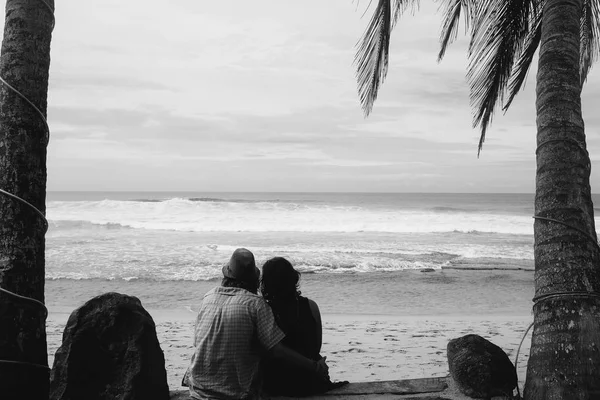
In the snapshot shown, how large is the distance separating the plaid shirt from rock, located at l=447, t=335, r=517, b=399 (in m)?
1.52

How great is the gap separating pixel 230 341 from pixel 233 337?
33mm

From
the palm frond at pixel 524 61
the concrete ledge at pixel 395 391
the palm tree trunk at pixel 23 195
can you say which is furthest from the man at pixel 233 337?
the palm frond at pixel 524 61

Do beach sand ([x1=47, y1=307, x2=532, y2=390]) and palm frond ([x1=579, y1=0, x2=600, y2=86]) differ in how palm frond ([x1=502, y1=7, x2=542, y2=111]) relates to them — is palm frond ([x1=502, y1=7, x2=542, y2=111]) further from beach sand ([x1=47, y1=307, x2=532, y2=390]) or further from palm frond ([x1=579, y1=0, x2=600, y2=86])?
beach sand ([x1=47, y1=307, x2=532, y2=390])

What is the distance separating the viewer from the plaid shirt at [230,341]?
11.5ft

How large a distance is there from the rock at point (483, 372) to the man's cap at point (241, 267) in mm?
1782

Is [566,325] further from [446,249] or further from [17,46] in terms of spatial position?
[446,249]

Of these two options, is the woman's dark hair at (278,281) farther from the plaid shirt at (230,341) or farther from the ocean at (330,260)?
the ocean at (330,260)

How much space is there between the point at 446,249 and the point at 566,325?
14552 millimetres

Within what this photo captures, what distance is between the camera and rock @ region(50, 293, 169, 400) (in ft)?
12.3

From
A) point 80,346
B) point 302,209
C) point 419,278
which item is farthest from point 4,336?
point 302,209

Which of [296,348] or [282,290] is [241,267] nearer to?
[282,290]

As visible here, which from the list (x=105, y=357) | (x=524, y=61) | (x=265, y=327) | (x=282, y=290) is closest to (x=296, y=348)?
(x=282, y=290)

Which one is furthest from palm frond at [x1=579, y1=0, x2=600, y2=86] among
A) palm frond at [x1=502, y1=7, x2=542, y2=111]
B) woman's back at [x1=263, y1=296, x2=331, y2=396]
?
woman's back at [x1=263, y1=296, x2=331, y2=396]

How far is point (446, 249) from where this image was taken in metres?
17.7
